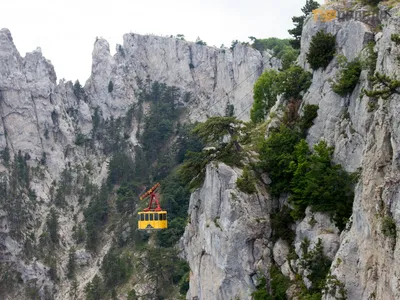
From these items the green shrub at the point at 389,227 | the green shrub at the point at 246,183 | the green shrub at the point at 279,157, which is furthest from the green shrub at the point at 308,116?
the green shrub at the point at 389,227

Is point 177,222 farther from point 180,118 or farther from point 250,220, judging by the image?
point 250,220

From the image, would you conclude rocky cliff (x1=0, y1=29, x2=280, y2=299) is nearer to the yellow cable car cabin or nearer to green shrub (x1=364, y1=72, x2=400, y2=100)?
the yellow cable car cabin

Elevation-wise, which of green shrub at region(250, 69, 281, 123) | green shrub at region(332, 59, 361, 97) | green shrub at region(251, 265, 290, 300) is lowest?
green shrub at region(251, 265, 290, 300)

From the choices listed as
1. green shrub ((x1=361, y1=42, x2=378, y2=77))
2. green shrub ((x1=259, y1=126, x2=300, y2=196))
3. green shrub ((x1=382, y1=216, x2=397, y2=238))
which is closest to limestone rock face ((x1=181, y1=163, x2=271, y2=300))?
green shrub ((x1=259, y1=126, x2=300, y2=196))

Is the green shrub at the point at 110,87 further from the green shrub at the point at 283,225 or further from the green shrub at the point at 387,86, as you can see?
the green shrub at the point at 387,86

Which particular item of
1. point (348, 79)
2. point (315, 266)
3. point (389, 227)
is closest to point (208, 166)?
point (348, 79)

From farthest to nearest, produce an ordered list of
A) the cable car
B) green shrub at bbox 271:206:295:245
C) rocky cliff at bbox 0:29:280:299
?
rocky cliff at bbox 0:29:280:299
the cable car
green shrub at bbox 271:206:295:245

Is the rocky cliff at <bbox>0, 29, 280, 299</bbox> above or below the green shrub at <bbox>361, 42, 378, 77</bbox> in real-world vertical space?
above
